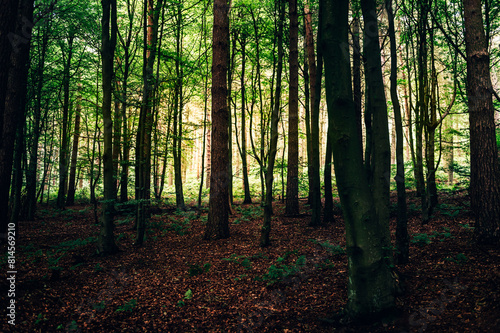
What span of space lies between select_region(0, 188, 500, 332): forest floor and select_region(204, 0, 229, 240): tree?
57 centimetres

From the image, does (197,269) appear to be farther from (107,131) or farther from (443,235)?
(443,235)

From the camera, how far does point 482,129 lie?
5.00m

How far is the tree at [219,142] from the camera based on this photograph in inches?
312

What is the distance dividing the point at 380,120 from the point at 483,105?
8.78ft

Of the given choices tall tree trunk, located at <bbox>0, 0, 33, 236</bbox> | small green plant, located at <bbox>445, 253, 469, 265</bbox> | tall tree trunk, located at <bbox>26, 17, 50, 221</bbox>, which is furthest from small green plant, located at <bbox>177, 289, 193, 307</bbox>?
tall tree trunk, located at <bbox>26, 17, 50, 221</bbox>

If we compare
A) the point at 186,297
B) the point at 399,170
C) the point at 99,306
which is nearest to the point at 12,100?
the point at 99,306

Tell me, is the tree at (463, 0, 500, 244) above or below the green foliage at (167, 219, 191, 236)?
above

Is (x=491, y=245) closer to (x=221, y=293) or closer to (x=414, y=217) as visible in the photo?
(x=414, y=217)

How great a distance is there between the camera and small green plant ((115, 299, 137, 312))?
4.21 m

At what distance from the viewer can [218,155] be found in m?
7.93

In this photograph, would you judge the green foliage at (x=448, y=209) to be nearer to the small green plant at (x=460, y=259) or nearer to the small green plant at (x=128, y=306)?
the small green plant at (x=460, y=259)

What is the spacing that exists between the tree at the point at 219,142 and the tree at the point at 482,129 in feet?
18.8

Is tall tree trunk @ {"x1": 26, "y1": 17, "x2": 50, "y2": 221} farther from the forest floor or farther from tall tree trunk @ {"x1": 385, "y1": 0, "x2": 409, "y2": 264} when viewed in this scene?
tall tree trunk @ {"x1": 385, "y1": 0, "x2": 409, "y2": 264}

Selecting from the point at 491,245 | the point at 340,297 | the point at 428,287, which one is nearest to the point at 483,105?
the point at 491,245
